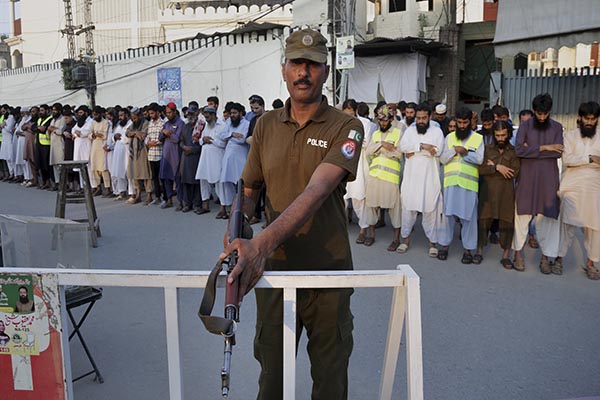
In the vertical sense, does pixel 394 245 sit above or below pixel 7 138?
below

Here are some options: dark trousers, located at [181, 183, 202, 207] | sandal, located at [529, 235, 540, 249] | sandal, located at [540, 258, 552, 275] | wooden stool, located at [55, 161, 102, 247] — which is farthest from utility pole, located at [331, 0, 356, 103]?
sandal, located at [540, 258, 552, 275]

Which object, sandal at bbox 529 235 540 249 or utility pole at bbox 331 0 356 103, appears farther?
utility pole at bbox 331 0 356 103

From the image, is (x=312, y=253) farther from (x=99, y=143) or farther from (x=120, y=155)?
(x=99, y=143)

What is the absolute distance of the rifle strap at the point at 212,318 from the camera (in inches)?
60.0

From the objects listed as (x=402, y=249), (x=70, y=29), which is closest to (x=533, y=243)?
(x=402, y=249)

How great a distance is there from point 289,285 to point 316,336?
0.45 metres

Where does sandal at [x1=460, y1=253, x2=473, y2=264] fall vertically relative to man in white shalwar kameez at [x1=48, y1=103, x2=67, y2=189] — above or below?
below

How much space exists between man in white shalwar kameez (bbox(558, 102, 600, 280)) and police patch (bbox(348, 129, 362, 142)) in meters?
4.28

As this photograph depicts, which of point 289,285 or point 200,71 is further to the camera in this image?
point 200,71

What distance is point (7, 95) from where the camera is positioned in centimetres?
3059

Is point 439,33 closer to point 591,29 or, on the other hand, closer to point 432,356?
point 591,29

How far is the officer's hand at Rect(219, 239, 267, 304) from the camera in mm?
1637

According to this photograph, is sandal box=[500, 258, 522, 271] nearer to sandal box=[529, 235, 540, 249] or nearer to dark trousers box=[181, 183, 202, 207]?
sandal box=[529, 235, 540, 249]

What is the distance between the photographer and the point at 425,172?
654 centimetres
